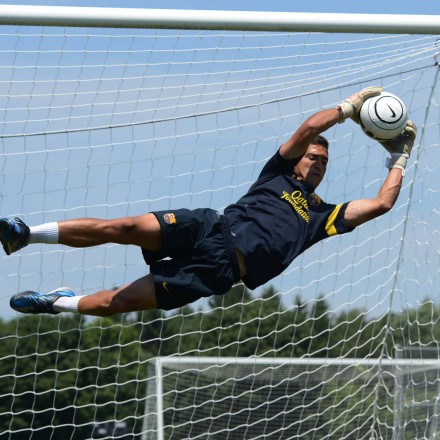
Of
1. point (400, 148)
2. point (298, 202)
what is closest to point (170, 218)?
point (298, 202)

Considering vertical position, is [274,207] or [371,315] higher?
[274,207]

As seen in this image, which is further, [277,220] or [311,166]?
[311,166]

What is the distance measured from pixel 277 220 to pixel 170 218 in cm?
71

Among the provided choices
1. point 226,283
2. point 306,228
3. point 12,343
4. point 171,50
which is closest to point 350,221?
point 306,228

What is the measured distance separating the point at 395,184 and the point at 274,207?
2.82ft

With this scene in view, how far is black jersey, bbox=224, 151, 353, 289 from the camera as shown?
6613mm

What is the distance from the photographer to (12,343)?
27.1 m

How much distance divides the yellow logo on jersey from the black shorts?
45 cm

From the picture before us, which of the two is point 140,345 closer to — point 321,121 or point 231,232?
point 231,232

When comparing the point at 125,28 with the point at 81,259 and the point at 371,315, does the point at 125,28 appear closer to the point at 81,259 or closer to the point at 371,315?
the point at 81,259

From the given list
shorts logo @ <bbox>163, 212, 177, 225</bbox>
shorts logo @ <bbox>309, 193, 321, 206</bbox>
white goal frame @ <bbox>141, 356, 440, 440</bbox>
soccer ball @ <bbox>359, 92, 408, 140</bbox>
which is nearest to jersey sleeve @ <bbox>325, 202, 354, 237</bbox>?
shorts logo @ <bbox>309, 193, 321, 206</bbox>

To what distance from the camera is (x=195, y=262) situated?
6.55 meters

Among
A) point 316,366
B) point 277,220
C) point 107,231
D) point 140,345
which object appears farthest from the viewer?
point 140,345

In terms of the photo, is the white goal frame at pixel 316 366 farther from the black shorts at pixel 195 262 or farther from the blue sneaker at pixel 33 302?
the black shorts at pixel 195 262
